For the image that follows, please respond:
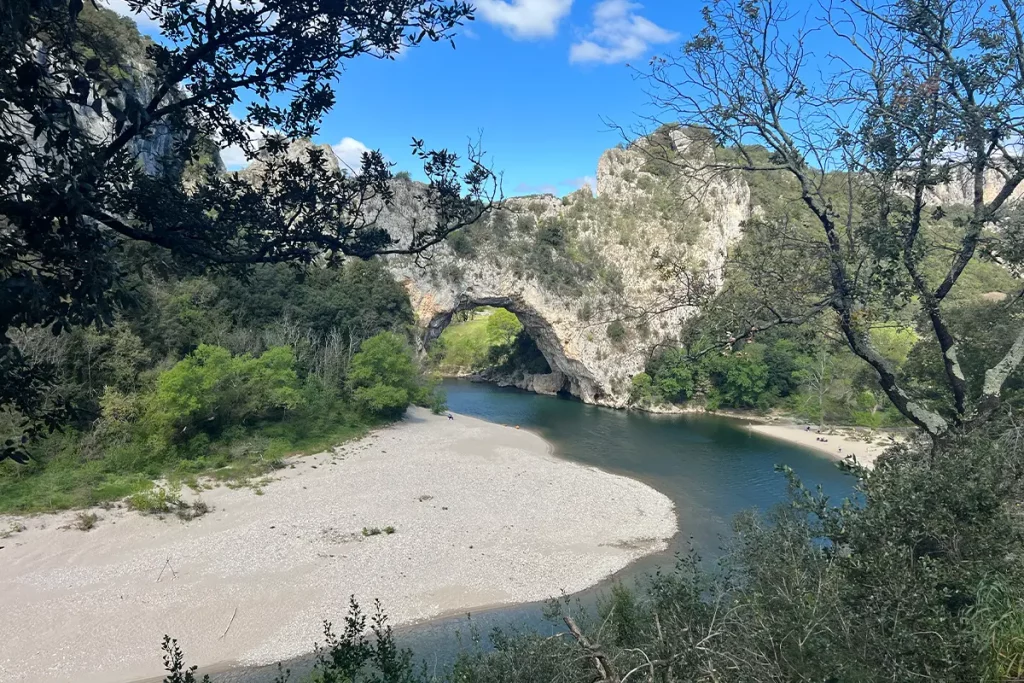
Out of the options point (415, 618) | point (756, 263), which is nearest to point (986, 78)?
point (756, 263)

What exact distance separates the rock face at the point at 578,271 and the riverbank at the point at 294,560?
2485cm

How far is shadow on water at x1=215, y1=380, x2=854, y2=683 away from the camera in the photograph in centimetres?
1184

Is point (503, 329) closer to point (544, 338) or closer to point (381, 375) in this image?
point (544, 338)

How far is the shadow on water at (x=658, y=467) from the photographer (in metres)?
11.8

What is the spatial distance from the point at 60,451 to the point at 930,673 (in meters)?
23.5

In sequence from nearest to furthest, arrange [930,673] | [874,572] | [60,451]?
[930,673] < [874,572] < [60,451]

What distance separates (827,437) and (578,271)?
2411 centimetres

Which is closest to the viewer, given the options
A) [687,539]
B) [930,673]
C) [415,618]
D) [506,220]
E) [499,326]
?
[930,673]

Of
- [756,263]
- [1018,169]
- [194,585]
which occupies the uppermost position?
[1018,169]

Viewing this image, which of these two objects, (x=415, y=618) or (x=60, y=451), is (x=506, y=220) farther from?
(x=415, y=618)

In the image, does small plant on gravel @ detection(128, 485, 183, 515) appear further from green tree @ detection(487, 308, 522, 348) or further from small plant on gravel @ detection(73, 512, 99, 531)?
green tree @ detection(487, 308, 522, 348)

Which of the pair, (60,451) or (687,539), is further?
(60,451)

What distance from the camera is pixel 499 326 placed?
63.4 metres

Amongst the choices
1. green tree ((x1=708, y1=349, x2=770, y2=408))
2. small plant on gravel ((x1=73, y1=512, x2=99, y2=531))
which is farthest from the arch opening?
small plant on gravel ((x1=73, y1=512, x2=99, y2=531))
